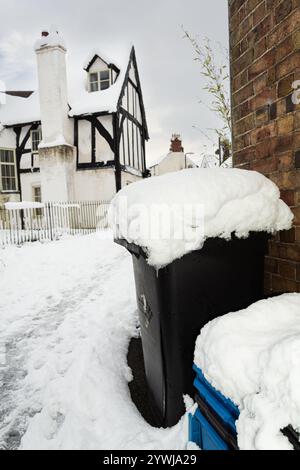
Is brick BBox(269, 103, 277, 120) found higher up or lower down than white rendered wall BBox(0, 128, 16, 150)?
lower down

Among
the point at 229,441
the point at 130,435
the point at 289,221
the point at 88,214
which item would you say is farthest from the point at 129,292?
the point at 88,214

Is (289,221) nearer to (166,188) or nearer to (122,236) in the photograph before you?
(166,188)

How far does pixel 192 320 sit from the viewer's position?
1.49 metres

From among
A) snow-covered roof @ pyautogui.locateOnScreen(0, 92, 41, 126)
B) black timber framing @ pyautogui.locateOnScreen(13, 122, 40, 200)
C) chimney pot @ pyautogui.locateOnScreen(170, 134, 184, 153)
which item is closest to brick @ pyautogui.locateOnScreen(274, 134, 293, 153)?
snow-covered roof @ pyautogui.locateOnScreen(0, 92, 41, 126)

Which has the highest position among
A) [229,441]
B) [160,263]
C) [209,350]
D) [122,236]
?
[122,236]

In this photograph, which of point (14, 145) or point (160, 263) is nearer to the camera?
point (160, 263)

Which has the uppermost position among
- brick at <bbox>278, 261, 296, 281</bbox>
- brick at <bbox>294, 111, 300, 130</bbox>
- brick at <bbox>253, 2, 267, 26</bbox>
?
brick at <bbox>253, 2, 267, 26</bbox>

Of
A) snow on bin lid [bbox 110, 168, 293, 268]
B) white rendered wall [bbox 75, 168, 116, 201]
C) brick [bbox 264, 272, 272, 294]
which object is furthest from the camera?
white rendered wall [bbox 75, 168, 116, 201]

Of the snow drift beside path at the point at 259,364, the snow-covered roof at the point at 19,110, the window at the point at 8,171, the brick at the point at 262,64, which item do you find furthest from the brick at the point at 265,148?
the window at the point at 8,171

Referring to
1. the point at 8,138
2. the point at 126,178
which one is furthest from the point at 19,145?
the point at 126,178

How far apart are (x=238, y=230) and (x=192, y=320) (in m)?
0.51

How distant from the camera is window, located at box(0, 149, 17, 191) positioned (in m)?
15.7

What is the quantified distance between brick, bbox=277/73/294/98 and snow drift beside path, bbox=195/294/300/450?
3.59 ft

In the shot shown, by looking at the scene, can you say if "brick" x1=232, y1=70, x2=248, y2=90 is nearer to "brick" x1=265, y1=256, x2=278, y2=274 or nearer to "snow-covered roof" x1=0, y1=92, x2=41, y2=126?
"brick" x1=265, y1=256, x2=278, y2=274
